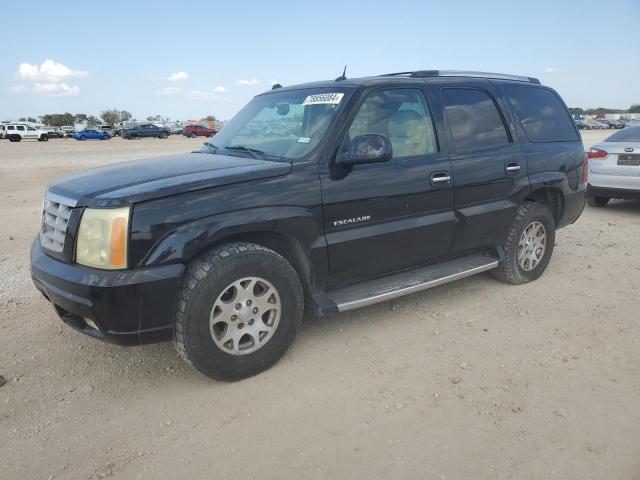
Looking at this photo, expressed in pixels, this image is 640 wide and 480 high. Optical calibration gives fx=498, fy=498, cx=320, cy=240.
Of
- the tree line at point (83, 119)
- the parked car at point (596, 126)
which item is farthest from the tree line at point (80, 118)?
the parked car at point (596, 126)

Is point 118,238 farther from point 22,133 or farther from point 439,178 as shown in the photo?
point 22,133

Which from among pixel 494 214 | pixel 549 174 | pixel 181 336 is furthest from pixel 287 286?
pixel 549 174

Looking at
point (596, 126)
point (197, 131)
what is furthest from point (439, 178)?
point (596, 126)

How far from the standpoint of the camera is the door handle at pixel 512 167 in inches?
175

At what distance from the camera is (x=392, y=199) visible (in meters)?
3.68

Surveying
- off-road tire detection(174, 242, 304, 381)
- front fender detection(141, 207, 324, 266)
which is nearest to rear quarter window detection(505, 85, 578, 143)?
front fender detection(141, 207, 324, 266)

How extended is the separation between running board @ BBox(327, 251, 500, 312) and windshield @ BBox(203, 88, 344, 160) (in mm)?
1060

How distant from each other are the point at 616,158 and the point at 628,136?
66 centimetres

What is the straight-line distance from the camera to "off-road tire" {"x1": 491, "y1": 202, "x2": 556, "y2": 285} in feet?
15.4

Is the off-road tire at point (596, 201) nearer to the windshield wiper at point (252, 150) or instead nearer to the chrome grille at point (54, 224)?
the windshield wiper at point (252, 150)

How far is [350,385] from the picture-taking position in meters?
3.14

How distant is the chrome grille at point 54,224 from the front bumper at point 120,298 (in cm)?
13

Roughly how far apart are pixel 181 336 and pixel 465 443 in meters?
1.68

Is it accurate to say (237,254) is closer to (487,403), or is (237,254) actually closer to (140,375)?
(140,375)
